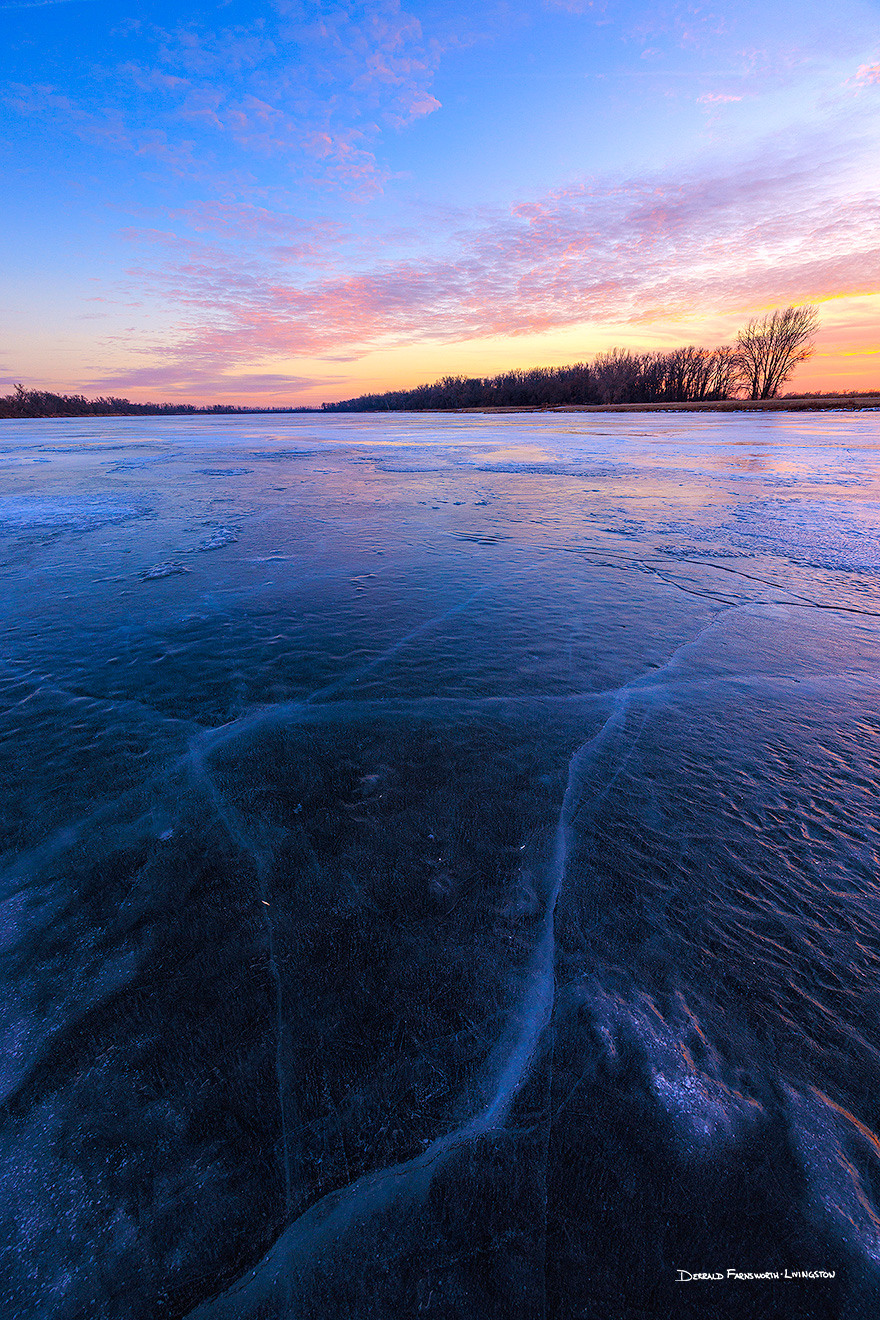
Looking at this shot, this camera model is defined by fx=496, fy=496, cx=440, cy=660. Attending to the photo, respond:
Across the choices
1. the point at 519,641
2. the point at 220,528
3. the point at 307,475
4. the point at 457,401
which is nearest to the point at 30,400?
the point at 457,401

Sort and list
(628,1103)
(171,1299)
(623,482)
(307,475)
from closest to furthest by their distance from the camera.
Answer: (171,1299), (628,1103), (623,482), (307,475)

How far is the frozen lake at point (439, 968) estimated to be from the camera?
48.7 inches

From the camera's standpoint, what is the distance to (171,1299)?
3.79 feet

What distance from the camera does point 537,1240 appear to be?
49.2 inches

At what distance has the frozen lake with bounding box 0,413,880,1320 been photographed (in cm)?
124

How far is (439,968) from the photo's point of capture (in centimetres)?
185

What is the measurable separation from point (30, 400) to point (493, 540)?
11655 cm

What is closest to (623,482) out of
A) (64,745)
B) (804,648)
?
(804,648)

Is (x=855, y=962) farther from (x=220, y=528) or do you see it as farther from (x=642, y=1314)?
(x=220, y=528)

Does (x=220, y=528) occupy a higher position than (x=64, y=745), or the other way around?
(x=220, y=528)

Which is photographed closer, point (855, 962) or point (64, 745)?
point (855, 962)

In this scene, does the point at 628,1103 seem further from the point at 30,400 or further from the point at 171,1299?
the point at 30,400

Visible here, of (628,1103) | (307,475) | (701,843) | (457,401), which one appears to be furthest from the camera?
(457,401)

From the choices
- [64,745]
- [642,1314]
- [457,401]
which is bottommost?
[642,1314]
